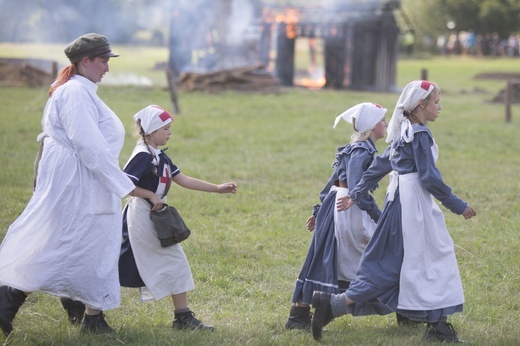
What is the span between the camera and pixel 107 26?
36.0m

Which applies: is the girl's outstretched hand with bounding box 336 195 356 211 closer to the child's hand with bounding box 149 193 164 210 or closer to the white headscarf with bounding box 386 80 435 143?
the white headscarf with bounding box 386 80 435 143

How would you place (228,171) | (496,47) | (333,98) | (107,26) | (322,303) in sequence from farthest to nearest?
(496,47)
(107,26)
(333,98)
(228,171)
(322,303)

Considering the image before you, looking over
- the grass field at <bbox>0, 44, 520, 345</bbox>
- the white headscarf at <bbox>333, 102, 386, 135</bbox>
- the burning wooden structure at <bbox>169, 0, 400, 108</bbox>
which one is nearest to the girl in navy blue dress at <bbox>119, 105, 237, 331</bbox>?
the grass field at <bbox>0, 44, 520, 345</bbox>

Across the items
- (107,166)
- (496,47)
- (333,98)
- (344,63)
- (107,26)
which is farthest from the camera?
(496,47)

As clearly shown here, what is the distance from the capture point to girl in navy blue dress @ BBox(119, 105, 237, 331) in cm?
542

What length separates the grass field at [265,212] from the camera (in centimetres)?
555

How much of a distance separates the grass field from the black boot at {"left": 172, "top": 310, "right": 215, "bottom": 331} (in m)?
0.09

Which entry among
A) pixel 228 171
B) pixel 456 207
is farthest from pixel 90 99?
pixel 228 171

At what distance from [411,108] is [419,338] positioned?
1.49m

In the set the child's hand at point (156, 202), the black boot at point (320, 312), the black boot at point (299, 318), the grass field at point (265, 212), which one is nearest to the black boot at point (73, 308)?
the grass field at point (265, 212)

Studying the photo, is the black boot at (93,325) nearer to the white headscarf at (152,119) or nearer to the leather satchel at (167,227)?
the leather satchel at (167,227)

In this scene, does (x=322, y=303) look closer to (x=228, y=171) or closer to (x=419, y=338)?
(x=419, y=338)

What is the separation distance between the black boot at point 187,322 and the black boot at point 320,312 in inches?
27.2

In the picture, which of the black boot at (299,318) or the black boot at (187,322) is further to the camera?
the black boot at (299,318)
